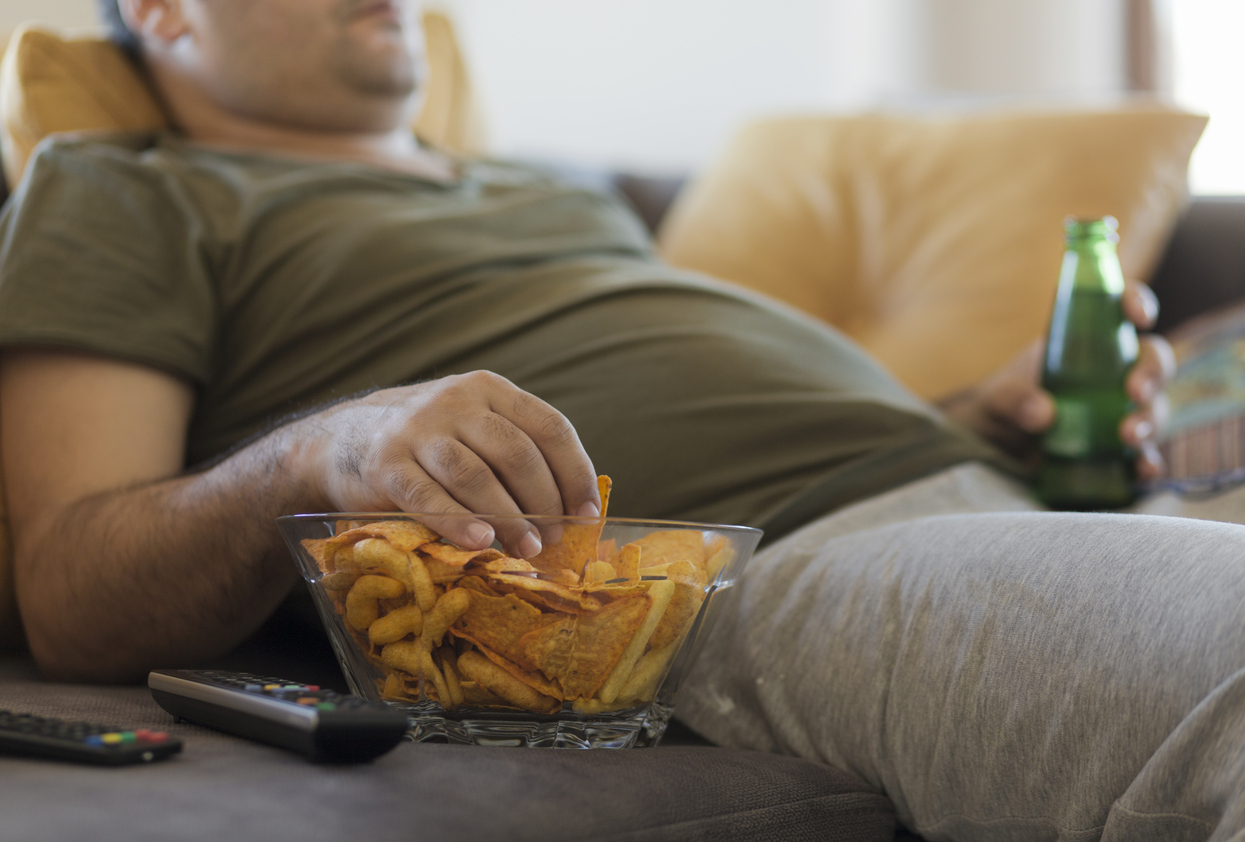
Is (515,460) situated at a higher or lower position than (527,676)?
higher

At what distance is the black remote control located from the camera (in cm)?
49

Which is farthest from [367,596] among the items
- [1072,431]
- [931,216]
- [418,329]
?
[931,216]

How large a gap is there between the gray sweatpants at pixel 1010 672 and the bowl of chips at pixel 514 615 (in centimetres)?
14

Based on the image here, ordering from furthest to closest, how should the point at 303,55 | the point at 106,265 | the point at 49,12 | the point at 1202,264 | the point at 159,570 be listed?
the point at 49,12 → the point at 1202,264 → the point at 303,55 → the point at 106,265 → the point at 159,570

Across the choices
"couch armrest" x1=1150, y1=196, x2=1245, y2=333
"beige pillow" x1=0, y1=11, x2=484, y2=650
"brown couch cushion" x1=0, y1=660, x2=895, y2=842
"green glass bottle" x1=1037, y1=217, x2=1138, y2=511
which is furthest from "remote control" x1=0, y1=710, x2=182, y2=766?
"couch armrest" x1=1150, y1=196, x2=1245, y2=333

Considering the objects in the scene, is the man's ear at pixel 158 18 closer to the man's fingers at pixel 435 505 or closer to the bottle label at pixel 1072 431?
the man's fingers at pixel 435 505

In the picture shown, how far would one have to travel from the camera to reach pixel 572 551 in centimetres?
54

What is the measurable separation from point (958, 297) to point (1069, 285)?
1.49 ft


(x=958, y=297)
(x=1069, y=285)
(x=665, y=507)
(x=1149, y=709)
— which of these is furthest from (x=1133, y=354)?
(x=1149, y=709)

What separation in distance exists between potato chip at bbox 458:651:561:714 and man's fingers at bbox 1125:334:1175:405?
815 millimetres

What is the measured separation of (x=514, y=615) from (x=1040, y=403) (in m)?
0.80

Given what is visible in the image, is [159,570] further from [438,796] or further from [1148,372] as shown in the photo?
[1148,372]

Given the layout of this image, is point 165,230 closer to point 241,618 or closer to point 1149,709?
point 241,618

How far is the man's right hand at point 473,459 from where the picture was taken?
1.84ft
